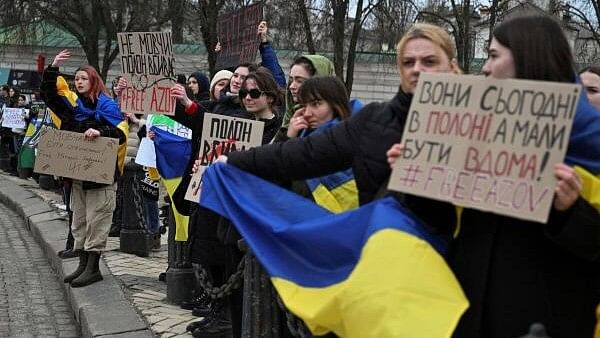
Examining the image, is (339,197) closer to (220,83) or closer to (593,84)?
(593,84)

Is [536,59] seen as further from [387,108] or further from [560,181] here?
[387,108]

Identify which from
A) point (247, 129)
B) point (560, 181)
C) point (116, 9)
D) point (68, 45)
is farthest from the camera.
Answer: point (68, 45)

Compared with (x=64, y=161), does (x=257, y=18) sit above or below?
above

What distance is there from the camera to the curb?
17.8 feet

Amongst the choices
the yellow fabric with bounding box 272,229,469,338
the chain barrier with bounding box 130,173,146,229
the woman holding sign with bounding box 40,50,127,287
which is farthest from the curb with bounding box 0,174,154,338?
the yellow fabric with bounding box 272,229,469,338

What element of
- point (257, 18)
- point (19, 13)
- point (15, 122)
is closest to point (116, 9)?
point (19, 13)

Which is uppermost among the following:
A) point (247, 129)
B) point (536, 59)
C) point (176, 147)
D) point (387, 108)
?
point (536, 59)

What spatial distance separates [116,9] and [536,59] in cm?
2586

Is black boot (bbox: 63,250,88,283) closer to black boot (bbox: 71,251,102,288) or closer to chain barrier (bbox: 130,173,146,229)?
black boot (bbox: 71,251,102,288)

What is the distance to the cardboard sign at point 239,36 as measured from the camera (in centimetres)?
767

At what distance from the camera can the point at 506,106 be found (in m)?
2.42

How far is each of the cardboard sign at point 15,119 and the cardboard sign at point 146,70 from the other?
11416 mm

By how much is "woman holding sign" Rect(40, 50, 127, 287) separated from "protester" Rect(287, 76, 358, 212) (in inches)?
127

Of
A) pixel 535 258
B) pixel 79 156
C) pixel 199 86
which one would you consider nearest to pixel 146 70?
pixel 79 156
